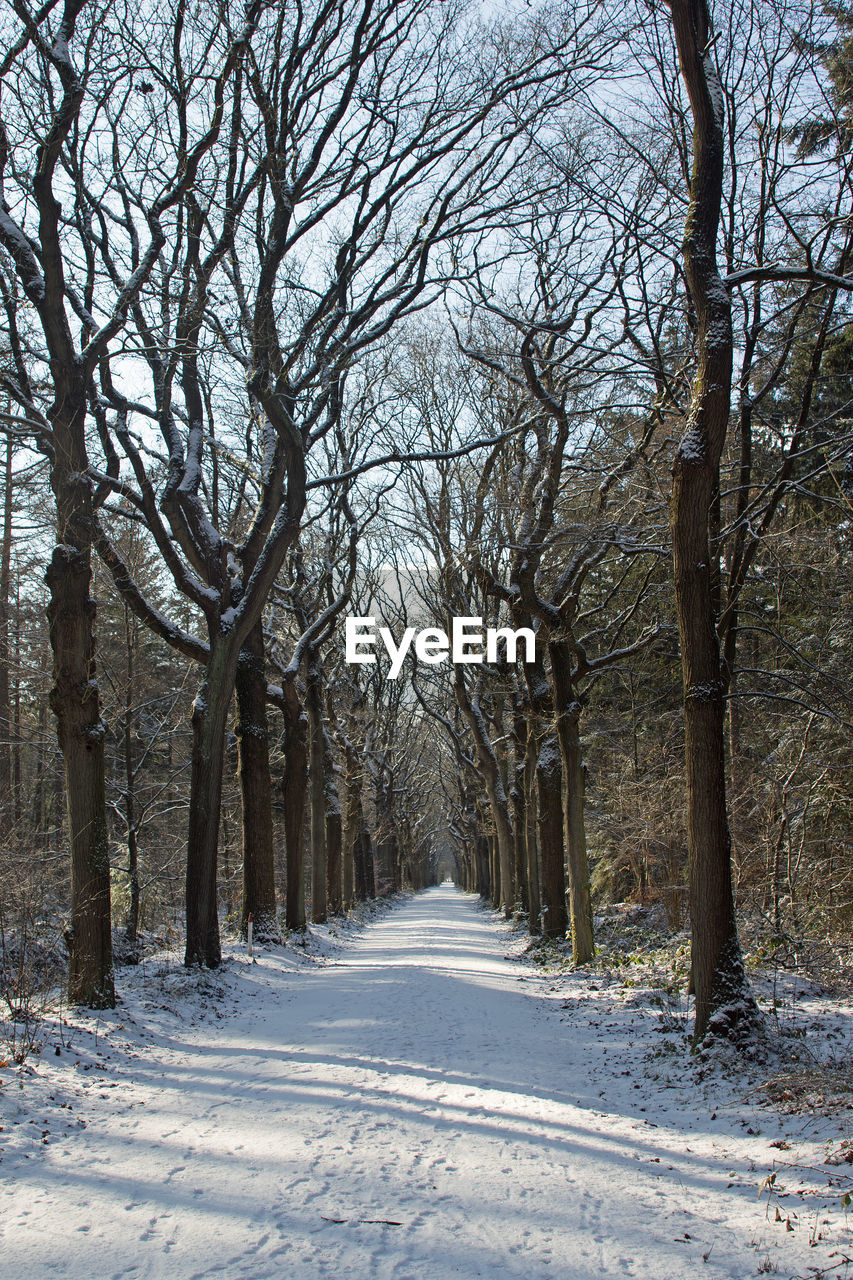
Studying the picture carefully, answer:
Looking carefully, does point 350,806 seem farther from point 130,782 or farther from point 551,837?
point 130,782

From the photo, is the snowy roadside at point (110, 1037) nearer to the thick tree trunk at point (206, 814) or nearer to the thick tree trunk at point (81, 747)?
the thick tree trunk at point (206, 814)

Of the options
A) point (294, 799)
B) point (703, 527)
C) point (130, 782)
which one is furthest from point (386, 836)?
point (703, 527)

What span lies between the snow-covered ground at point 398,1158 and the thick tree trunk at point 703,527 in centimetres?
136

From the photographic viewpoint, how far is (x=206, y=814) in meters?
11.1

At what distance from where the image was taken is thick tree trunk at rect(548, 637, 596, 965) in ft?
43.1

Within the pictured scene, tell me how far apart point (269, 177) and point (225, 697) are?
7.07 meters

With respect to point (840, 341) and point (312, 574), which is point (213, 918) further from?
point (840, 341)

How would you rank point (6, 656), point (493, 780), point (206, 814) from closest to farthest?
point (206, 814)
point (6, 656)
point (493, 780)

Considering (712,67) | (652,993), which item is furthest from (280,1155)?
(712,67)

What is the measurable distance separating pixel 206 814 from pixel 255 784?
11.2 feet

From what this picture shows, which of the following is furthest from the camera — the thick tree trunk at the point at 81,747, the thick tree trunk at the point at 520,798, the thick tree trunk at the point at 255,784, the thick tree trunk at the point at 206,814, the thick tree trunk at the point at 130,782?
the thick tree trunk at the point at 520,798

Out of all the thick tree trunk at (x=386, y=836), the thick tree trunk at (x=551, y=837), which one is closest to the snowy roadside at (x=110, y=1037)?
the thick tree trunk at (x=551, y=837)

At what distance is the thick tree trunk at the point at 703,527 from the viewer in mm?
7285

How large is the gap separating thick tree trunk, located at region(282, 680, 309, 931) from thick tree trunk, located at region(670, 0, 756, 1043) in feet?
36.4
